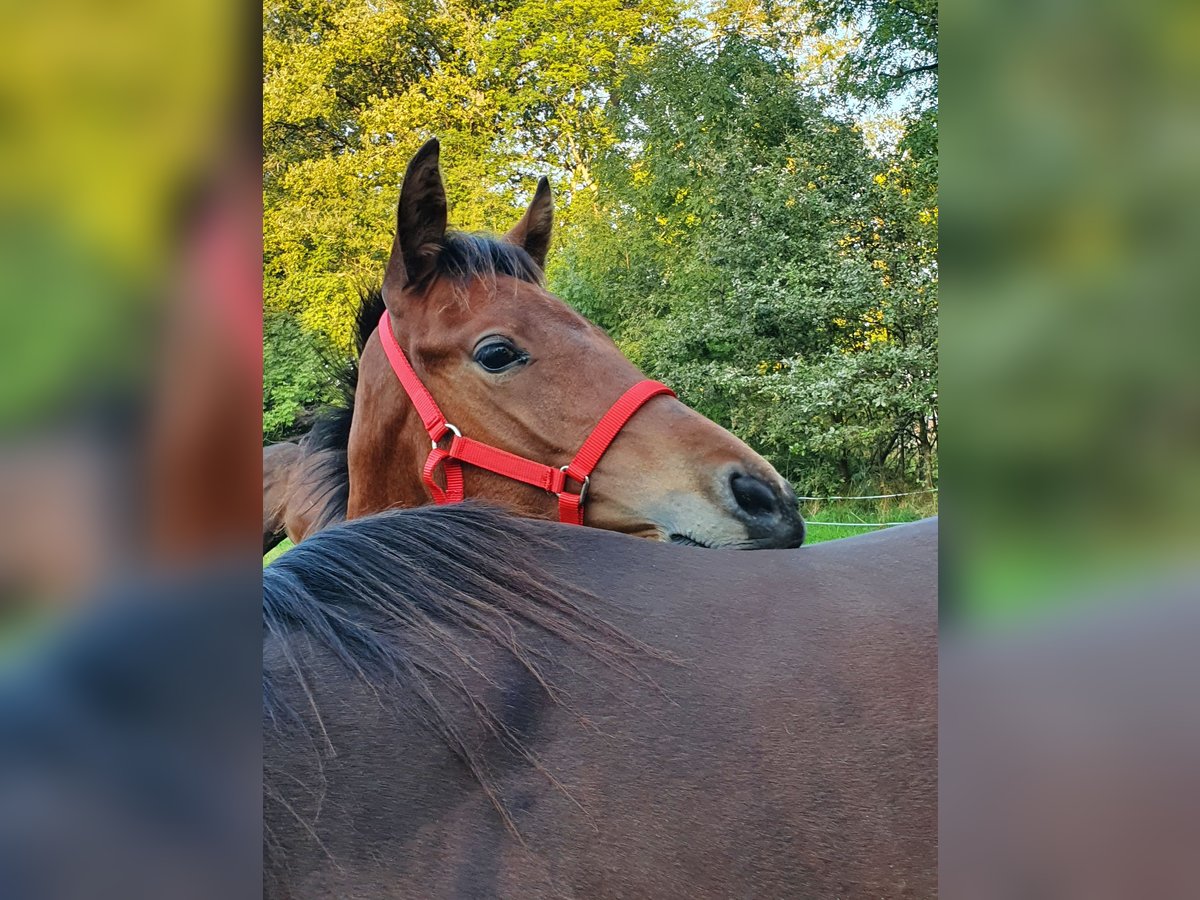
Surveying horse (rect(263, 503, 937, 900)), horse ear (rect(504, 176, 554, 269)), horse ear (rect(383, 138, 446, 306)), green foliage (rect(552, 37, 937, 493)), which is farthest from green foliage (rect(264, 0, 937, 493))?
horse (rect(263, 503, 937, 900))

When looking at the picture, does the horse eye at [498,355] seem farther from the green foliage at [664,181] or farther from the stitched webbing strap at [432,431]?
the green foliage at [664,181]

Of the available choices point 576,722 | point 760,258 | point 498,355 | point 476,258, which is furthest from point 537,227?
point 576,722

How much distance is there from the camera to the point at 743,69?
83.9 inches

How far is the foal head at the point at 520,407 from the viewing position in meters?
1.43

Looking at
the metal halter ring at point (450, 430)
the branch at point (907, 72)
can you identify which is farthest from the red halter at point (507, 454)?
the branch at point (907, 72)

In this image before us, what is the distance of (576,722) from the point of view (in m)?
0.88

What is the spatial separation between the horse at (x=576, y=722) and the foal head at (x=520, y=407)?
335mm
